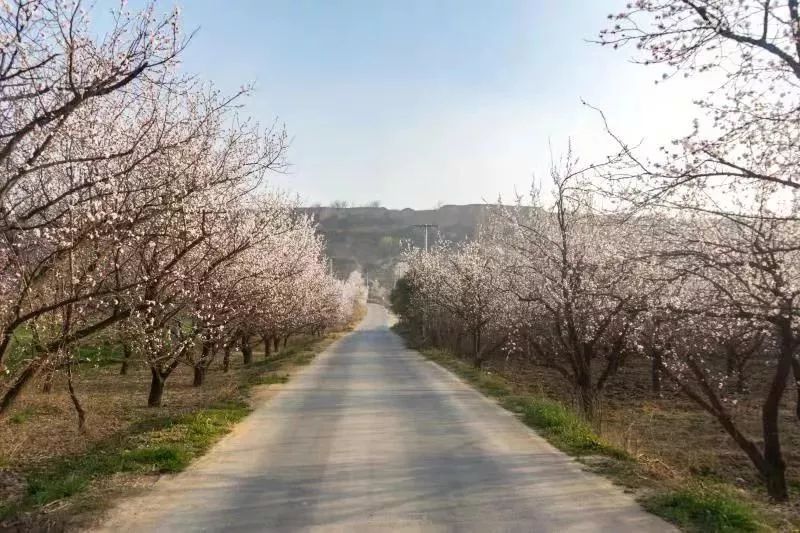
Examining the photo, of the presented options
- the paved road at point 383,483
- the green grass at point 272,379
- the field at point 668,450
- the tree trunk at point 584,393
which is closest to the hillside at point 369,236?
the green grass at point 272,379

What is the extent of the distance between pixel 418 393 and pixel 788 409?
10.5 metres

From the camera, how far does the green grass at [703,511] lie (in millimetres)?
5359

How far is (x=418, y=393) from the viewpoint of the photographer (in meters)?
15.2

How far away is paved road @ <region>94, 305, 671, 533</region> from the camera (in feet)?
17.7

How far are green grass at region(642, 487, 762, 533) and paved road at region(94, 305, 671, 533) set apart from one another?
0.66 ft

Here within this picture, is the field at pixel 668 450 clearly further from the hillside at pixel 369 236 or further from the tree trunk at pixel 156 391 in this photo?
the hillside at pixel 369 236

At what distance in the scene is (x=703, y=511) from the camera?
568 cm

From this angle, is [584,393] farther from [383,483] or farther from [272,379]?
[383,483]

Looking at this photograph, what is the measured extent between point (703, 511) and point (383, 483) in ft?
9.66

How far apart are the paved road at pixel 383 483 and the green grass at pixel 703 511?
0.20 meters

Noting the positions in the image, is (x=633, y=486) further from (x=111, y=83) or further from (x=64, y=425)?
(x=64, y=425)

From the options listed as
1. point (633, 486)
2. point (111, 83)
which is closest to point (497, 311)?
point (633, 486)

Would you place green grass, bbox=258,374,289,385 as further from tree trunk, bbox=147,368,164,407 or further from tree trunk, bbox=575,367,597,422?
tree trunk, bbox=575,367,597,422

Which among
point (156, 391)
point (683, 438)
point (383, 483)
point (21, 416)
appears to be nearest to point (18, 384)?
point (21, 416)
